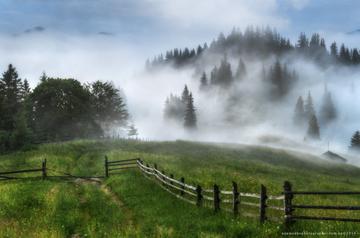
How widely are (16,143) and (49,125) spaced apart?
917 inches

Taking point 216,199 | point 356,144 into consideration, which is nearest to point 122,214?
point 216,199

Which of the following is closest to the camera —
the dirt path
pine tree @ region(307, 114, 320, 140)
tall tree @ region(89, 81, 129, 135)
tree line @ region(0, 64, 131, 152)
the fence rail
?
the fence rail

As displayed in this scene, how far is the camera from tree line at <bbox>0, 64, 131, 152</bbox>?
3167 inches

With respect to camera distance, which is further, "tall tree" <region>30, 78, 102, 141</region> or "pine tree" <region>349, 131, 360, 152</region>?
"pine tree" <region>349, 131, 360, 152</region>

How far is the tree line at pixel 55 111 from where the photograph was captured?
3167 inches

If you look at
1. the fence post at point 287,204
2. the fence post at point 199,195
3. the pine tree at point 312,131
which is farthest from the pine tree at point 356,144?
the fence post at point 287,204

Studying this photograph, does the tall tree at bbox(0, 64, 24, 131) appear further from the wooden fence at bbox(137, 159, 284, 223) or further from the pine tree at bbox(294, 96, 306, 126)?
the pine tree at bbox(294, 96, 306, 126)

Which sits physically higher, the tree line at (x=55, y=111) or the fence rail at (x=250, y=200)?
the tree line at (x=55, y=111)

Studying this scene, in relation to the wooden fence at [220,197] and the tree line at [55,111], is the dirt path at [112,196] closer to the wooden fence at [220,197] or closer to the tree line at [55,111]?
the wooden fence at [220,197]

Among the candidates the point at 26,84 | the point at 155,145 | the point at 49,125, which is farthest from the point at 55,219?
the point at 26,84

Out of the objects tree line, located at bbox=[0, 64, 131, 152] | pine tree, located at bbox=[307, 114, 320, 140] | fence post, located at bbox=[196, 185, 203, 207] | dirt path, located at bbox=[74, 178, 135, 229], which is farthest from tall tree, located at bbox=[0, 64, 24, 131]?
pine tree, located at bbox=[307, 114, 320, 140]

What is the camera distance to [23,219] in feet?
56.7

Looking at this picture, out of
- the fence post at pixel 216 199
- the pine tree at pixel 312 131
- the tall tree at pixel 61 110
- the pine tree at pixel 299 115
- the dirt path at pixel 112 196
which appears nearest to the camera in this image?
the dirt path at pixel 112 196

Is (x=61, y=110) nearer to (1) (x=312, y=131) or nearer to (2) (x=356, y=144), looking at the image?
(1) (x=312, y=131)
